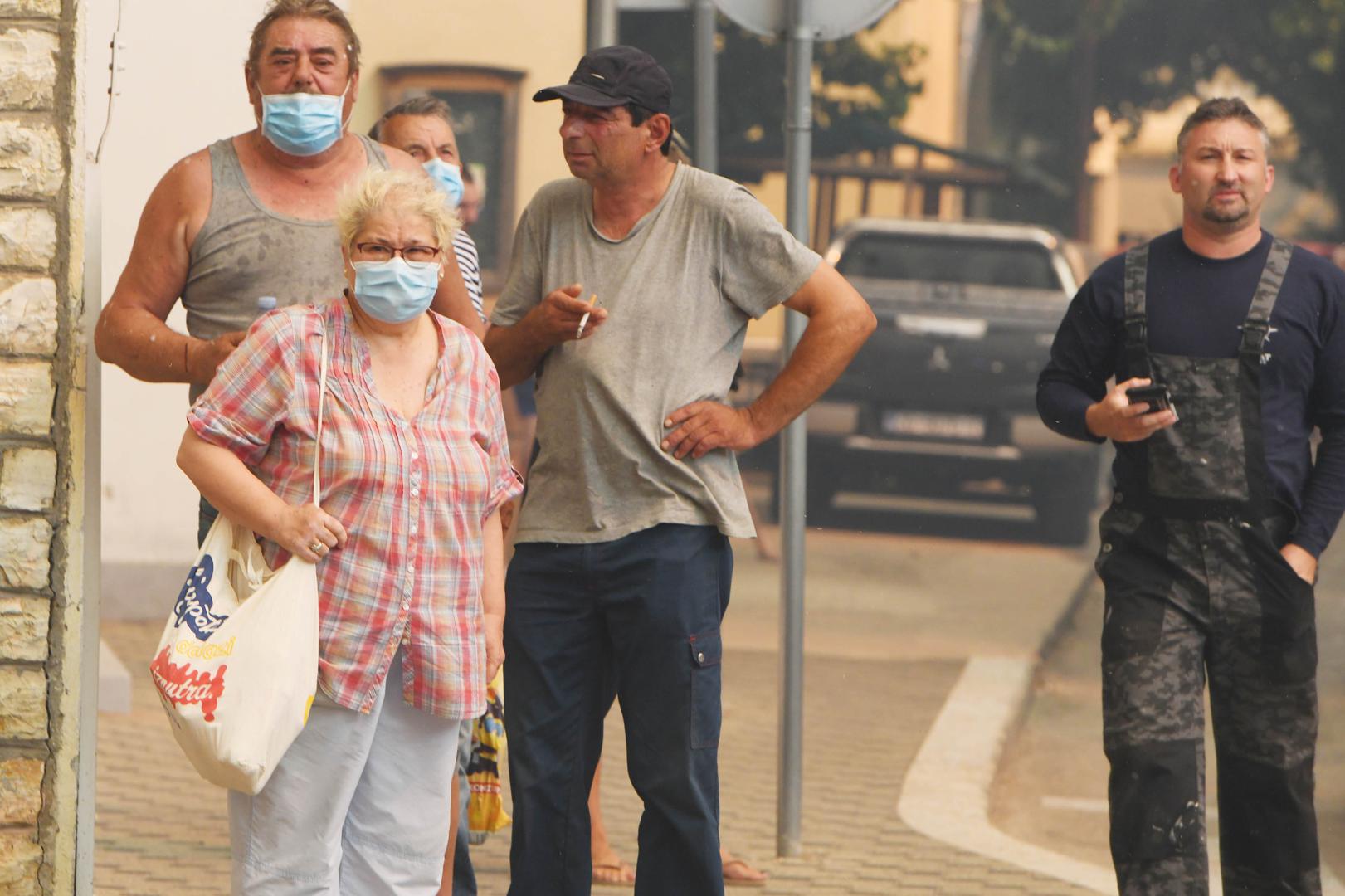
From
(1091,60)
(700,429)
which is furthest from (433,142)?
(1091,60)

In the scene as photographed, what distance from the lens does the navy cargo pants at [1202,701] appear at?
442 centimetres

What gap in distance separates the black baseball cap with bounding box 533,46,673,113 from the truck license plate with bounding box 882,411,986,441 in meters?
8.22

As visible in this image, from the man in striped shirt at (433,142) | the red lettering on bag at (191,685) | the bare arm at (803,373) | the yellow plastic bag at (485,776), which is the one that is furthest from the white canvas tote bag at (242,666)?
the man in striped shirt at (433,142)

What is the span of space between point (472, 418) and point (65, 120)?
121 centimetres

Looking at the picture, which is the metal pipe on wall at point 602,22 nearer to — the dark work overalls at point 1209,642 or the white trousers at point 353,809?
Result: the dark work overalls at point 1209,642

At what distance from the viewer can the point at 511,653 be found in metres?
4.36

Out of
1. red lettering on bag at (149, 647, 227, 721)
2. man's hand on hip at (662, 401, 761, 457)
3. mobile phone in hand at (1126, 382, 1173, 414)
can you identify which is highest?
mobile phone in hand at (1126, 382, 1173, 414)

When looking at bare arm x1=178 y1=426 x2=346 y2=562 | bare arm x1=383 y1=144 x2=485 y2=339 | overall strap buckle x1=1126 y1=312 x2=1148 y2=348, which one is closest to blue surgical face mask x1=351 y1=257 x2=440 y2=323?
bare arm x1=178 y1=426 x2=346 y2=562

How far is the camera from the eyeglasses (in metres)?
3.68

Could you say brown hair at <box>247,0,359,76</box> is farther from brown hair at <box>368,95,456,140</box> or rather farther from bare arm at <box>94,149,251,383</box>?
→ brown hair at <box>368,95,456,140</box>

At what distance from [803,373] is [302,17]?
130 cm

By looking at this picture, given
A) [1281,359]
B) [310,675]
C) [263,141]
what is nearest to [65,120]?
[263,141]

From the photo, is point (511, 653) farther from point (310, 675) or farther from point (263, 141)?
Result: point (263, 141)

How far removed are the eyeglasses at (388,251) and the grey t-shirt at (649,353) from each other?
2.05 feet
